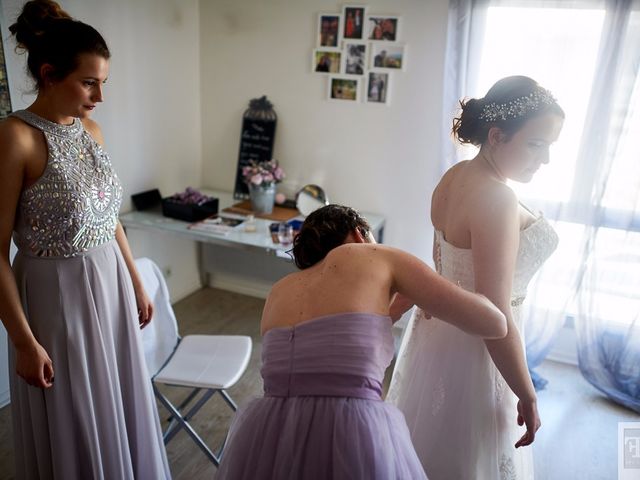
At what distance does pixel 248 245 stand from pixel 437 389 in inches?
60.6

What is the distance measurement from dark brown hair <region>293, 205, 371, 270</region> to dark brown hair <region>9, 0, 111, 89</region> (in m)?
0.79

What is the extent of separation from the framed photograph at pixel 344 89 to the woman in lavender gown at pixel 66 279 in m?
1.81

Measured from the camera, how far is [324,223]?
4.02ft

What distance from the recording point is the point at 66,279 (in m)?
1.53

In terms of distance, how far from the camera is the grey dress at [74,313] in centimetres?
147

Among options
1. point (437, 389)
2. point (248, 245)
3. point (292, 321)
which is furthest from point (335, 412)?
point (248, 245)

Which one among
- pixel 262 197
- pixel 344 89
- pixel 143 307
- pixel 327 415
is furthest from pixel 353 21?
pixel 327 415

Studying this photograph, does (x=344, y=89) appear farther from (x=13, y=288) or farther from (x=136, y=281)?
(x=13, y=288)

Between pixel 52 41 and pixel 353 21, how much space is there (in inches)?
79.6

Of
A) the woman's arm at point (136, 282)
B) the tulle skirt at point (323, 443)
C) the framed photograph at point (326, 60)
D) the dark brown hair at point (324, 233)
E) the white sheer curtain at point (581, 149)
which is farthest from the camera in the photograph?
the framed photograph at point (326, 60)

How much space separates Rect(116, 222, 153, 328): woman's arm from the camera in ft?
5.96

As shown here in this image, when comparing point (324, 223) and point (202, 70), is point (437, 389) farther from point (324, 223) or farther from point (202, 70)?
point (202, 70)

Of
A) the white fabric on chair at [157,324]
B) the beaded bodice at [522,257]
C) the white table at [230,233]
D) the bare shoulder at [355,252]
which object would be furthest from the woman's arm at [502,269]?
the white table at [230,233]

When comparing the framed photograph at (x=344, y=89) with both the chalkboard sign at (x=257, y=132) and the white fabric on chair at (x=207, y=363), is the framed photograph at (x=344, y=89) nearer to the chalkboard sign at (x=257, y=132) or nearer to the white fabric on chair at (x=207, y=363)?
the chalkboard sign at (x=257, y=132)
